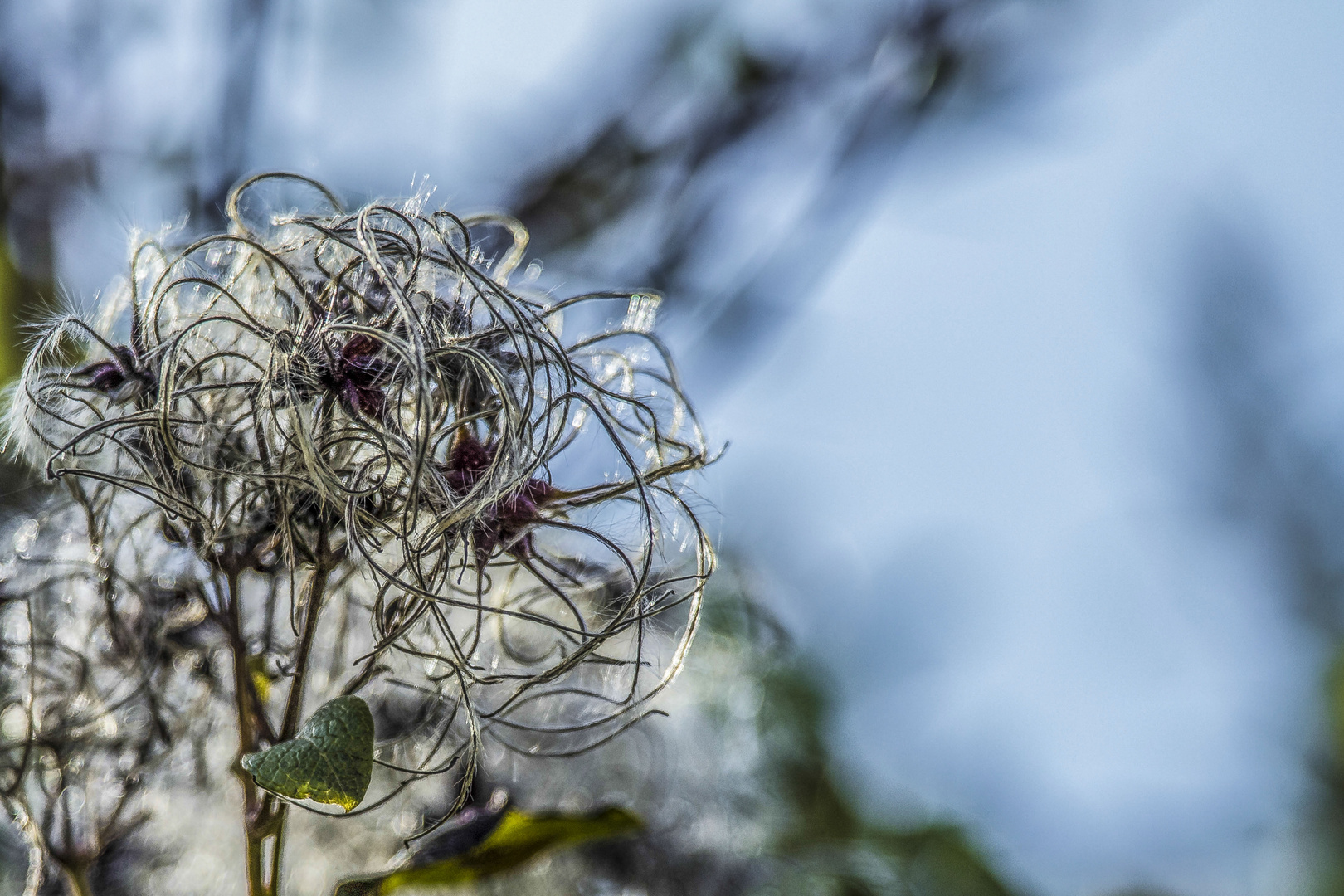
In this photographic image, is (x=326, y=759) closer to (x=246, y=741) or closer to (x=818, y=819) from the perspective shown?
(x=246, y=741)

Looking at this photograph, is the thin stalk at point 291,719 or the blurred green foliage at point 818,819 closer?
the thin stalk at point 291,719

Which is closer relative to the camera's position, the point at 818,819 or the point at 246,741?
the point at 246,741

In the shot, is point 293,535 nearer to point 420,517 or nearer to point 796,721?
point 420,517

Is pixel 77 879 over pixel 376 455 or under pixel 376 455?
under

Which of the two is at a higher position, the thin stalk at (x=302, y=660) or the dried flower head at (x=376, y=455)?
the dried flower head at (x=376, y=455)

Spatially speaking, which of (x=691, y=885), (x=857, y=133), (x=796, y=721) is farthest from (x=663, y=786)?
(x=857, y=133)

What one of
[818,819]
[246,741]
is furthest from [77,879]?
[818,819]

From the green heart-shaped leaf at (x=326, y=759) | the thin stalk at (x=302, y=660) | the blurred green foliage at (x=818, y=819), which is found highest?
the blurred green foliage at (x=818, y=819)

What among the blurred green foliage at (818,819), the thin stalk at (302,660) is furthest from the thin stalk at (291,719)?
the blurred green foliage at (818,819)

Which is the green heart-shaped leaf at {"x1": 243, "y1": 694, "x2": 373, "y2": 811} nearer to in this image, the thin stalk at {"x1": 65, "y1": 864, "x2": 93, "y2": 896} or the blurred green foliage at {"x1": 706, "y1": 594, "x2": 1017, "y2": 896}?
the thin stalk at {"x1": 65, "y1": 864, "x2": 93, "y2": 896}

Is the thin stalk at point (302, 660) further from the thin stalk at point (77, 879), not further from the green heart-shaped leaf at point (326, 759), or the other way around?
the thin stalk at point (77, 879)
